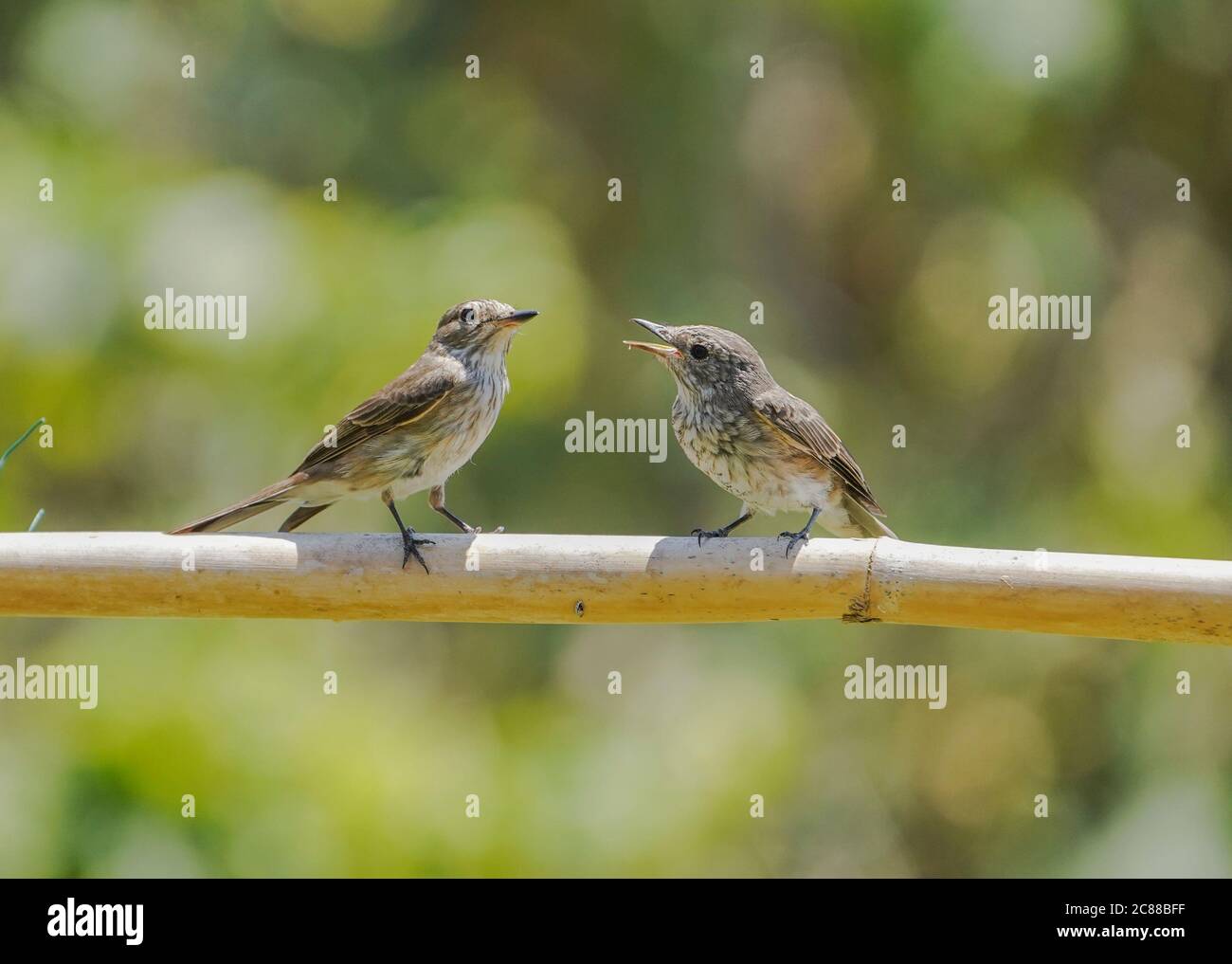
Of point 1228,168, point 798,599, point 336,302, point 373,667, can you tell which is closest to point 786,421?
point 798,599

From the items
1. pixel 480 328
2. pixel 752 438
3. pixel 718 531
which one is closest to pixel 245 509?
pixel 480 328

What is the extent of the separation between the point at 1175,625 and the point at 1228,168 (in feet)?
24.7

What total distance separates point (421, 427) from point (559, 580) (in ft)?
4.38

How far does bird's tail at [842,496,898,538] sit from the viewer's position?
4.83 m

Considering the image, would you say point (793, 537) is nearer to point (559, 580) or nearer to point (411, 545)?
point (559, 580)

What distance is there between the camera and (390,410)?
15.4ft

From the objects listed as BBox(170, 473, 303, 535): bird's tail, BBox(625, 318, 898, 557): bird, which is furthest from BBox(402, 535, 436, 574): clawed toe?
BBox(625, 318, 898, 557): bird

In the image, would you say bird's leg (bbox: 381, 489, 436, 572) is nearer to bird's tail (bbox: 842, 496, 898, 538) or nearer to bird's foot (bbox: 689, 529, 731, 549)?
bird's foot (bbox: 689, 529, 731, 549)

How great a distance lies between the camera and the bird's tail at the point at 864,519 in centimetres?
483

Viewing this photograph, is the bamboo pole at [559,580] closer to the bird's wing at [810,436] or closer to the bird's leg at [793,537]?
the bird's leg at [793,537]

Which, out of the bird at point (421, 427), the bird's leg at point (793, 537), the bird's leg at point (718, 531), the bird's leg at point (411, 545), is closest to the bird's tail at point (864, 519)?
the bird's leg at point (718, 531)

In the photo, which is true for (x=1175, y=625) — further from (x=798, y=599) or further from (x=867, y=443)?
(x=867, y=443)

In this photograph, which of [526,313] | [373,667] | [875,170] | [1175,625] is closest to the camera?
[1175,625]

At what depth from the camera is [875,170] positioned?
400 inches
